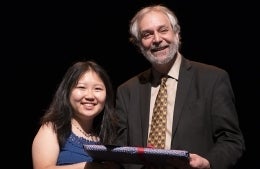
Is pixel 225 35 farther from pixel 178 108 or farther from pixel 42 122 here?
pixel 42 122

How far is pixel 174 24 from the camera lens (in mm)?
2943

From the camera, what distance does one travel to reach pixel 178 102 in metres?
2.73

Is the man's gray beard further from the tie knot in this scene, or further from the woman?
the woman

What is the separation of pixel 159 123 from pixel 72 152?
1.55 feet

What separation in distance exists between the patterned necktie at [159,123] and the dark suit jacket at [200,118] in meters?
0.05

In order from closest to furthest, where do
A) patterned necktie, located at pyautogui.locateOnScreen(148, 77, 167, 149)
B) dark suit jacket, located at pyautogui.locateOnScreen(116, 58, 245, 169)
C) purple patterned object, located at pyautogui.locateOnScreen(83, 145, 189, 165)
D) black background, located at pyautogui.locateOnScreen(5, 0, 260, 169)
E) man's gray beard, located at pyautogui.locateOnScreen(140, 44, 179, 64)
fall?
purple patterned object, located at pyautogui.locateOnScreen(83, 145, 189, 165), dark suit jacket, located at pyautogui.locateOnScreen(116, 58, 245, 169), patterned necktie, located at pyautogui.locateOnScreen(148, 77, 167, 149), man's gray beard, located at pyautogui.locateOnScreen(140, 44, 179, 64), black background, located at pyautogui.locateOnScreen(5, 0, 260, 169)

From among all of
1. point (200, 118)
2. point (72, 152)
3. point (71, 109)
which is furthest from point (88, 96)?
point (200, 118)

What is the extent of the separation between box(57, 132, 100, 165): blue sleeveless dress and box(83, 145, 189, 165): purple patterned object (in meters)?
0.29

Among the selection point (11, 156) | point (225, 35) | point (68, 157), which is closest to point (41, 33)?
point (11, 156)

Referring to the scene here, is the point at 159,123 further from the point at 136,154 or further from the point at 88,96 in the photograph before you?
the point at 136,154

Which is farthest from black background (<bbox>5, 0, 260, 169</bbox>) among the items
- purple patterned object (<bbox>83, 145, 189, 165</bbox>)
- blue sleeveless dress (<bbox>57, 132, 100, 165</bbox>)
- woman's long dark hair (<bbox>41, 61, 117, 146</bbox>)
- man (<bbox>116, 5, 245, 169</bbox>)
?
purple patterned object (<bbox>83, 145, 189, 165</bbox>)

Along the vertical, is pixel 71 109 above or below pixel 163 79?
below

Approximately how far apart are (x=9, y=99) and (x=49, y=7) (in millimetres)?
825

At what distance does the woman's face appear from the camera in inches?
108
